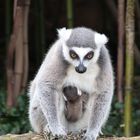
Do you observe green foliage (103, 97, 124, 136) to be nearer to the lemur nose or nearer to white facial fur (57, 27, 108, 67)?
white facial fur (57, 27, 108, 67)

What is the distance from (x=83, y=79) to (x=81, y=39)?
408mm

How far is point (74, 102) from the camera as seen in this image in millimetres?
6695

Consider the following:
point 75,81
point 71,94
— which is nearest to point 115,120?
point 71,94

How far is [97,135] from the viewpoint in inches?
256

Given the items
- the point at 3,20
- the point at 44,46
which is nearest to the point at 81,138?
the point at 44,46

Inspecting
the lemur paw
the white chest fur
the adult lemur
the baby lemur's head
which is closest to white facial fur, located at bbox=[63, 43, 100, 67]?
the adult lemur

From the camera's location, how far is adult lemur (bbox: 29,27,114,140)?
628cm

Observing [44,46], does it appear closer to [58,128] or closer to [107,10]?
[107,10]

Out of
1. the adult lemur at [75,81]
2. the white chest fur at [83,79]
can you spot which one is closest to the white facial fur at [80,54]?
the adult lemur at [75,81]

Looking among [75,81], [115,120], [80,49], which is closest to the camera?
[80,49]

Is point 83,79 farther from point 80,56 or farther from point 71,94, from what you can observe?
point 80,56

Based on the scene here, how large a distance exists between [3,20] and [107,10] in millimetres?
1707

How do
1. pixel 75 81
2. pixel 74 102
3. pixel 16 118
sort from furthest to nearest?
pixel 16 118 < pixel 74 102 < pixel 75 81

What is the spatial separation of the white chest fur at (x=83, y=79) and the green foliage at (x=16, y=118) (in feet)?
7.15
